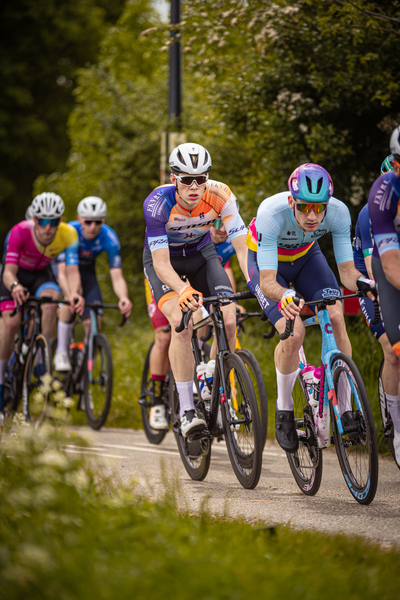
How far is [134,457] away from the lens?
256 inches

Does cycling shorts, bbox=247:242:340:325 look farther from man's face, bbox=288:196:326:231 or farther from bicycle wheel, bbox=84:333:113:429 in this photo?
bicycle wheel, bbox=84:333:113:429

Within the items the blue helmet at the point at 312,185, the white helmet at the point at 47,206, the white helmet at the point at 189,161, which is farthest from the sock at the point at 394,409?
the white helmet at the point at 47,206

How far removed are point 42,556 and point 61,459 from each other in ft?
2.01

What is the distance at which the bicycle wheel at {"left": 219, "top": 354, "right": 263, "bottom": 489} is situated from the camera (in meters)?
4.71

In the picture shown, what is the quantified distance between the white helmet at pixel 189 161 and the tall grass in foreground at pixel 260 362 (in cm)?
160

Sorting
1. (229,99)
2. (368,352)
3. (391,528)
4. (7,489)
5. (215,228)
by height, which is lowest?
(391,528)

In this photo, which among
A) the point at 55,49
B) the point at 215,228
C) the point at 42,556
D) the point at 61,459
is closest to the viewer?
the point at 42,556

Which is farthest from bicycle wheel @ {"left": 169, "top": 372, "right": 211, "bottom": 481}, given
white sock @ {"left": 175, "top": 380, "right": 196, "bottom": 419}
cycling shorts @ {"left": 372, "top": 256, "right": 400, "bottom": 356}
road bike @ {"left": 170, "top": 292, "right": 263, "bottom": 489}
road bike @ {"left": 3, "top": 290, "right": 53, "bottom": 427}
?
road bike @ {"left": 3, "top": 290, "right": 53, "bottom": 427}

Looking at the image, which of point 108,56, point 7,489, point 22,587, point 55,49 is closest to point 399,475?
point 7,489

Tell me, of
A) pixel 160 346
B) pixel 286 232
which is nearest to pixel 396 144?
pixel 286 232

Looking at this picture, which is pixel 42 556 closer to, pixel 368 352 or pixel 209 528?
pixel 209 528

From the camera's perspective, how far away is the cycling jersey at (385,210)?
400cm

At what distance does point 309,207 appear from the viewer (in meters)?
4.73

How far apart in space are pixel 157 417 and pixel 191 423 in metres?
1.99
